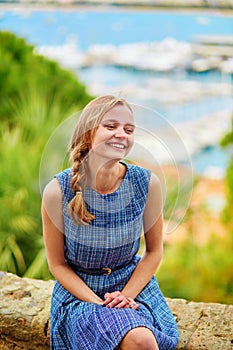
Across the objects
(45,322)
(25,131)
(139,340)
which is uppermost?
(25,131)

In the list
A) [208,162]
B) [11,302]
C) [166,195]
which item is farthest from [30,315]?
[208,162]

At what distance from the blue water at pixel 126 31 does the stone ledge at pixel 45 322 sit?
6.92 ft

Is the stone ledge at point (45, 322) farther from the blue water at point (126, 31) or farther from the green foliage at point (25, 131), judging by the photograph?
the blue water at point (126, 31)

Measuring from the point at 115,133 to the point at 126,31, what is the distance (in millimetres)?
2919

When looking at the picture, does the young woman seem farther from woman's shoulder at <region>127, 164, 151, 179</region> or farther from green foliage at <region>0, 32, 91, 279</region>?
green foliage at <region>0, 32, 91, 279</region>

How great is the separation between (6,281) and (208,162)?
7.92 ft

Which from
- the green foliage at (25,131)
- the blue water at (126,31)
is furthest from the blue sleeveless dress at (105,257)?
the blue water at (126,31)

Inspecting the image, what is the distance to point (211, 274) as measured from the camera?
3781 millimetres

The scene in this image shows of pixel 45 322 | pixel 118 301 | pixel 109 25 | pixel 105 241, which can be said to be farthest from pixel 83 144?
pixel 109 25

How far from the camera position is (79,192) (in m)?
1.47

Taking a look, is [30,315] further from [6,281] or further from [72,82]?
[72,82]

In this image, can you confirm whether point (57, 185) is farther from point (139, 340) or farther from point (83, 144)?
point (139, 340)

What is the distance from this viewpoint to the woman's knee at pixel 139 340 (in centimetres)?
138

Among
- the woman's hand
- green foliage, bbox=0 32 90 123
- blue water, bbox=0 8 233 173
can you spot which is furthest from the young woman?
green foliage, bbox=0 32 90 123
